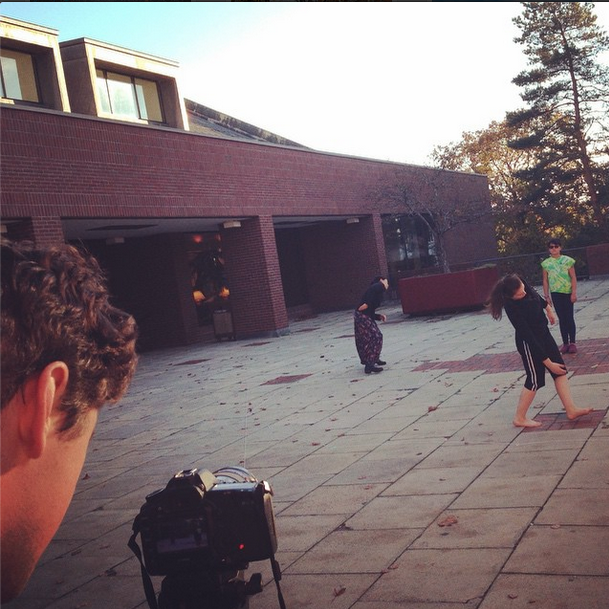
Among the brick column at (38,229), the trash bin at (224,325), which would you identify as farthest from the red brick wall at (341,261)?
the brick column at (38,229)

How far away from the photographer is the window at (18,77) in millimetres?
21031

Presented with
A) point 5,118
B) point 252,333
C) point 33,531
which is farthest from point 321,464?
point 252,333

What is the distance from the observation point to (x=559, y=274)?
1205cm

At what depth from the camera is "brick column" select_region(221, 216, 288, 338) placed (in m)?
24.3

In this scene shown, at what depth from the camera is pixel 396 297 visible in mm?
34625

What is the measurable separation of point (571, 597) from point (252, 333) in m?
21.2

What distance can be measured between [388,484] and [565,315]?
6.82 m

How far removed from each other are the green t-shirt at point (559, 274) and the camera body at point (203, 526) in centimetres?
1053

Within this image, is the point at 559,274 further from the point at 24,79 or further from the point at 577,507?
the point at 24,79

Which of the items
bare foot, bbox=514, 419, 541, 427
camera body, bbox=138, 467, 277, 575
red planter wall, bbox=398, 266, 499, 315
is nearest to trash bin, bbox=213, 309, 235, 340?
red planter wall, bbox=398, 266, 499, 315

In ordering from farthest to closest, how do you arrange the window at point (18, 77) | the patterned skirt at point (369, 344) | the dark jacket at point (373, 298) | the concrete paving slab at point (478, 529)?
the window at point (18, 77), the dark jacket at point (373, 298), the patterned skirt at point (369, 344), the concrete paving slab at point (478, 529)

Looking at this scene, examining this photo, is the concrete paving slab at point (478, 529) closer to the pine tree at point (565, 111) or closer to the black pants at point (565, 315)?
the black pants at point (565, 315)

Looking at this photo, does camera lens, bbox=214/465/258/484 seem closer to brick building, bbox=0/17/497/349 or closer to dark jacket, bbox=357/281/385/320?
dark jacket, bbox=357/281/385/320

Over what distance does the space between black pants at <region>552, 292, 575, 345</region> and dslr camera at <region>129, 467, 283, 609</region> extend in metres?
10.5
